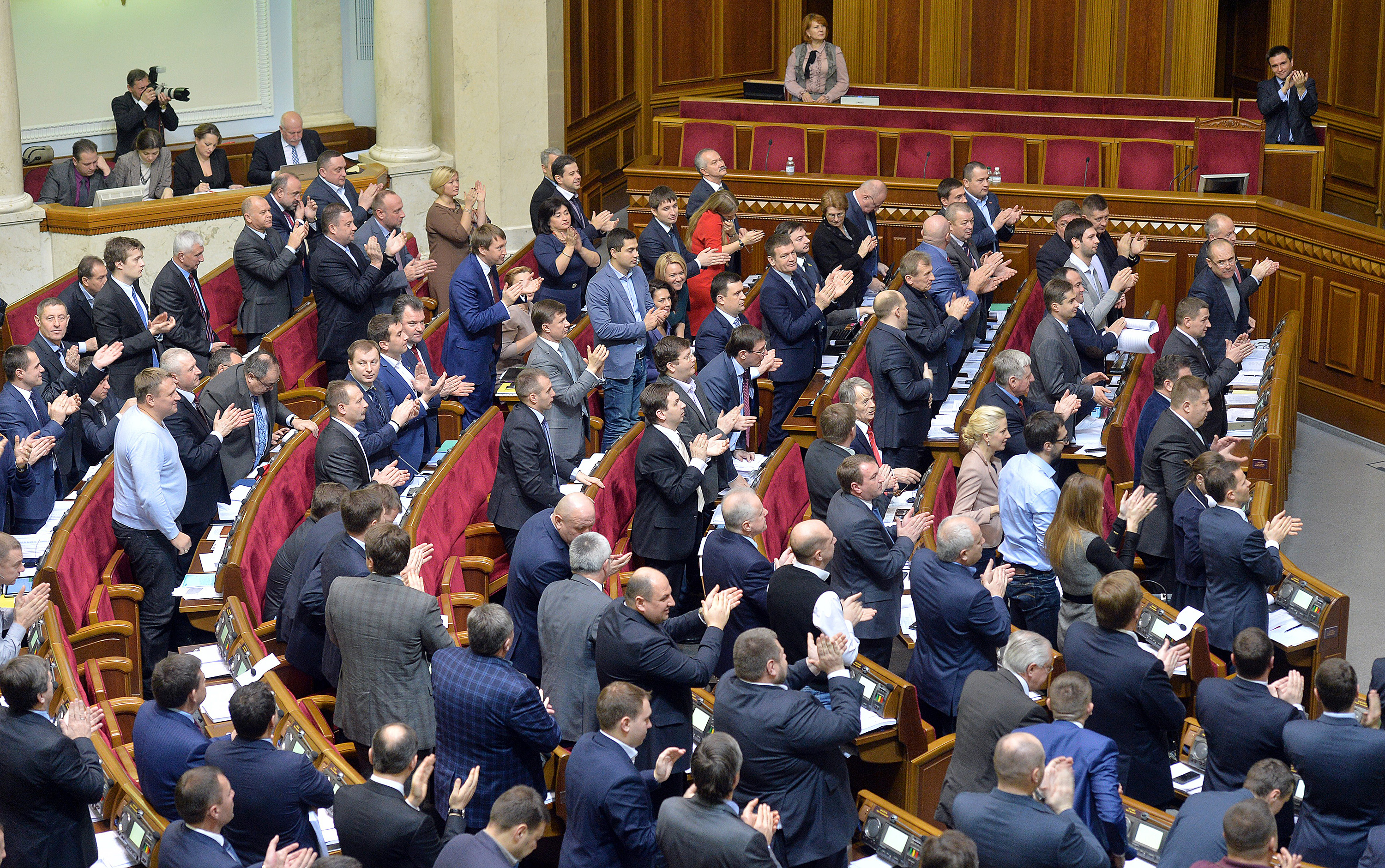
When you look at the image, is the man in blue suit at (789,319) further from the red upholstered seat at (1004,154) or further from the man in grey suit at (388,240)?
the red upholstered seat at (1004,154)

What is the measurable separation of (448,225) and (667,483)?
3434 mm

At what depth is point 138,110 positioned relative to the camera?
11.1 meters

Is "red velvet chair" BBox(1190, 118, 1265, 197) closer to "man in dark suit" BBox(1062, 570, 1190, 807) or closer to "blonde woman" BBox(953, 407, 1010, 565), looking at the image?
"blonde woman" BBox(953, 407, 1010, 565)

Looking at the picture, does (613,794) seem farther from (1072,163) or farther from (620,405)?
(1072,163)

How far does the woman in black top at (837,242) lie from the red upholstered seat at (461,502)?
2.80m

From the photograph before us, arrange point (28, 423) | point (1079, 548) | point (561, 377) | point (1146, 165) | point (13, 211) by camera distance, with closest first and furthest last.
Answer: point (1079, 548)
point (28, 423)
point (561, 377)
point (13, 211)
point (1146, 165)

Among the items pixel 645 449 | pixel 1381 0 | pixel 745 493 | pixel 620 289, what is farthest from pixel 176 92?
pixel 1381 0

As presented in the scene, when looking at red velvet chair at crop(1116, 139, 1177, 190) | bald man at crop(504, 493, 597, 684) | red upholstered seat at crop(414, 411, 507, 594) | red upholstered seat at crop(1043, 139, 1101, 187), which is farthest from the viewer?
red upholstered seat at crop(1043, 139, 1101, 187)

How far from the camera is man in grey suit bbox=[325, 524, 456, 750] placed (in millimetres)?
4707

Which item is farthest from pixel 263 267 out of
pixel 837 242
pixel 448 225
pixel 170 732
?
pixel 170 732

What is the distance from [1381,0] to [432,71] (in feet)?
24.1

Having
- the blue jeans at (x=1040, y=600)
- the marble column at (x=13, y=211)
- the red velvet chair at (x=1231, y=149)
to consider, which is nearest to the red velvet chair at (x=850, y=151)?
the red velvet chair at (x=1231, y=149)

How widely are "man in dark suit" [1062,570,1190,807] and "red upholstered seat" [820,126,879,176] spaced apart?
6.62m

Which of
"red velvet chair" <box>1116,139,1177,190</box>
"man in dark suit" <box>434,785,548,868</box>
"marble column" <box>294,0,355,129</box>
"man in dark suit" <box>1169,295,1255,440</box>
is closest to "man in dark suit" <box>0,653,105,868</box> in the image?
"man in dark suit" <box>434,785,548,868</box>
